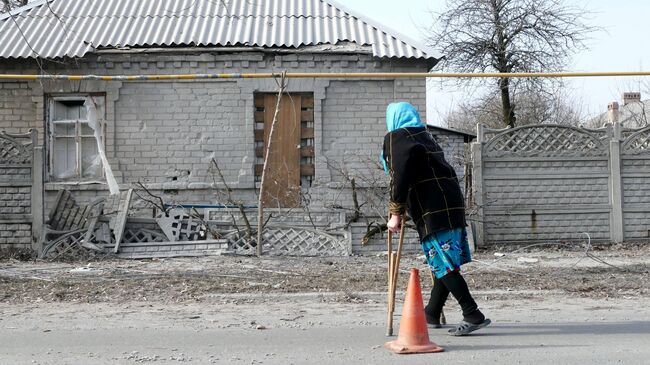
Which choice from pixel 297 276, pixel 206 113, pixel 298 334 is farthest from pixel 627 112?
pixel 298 334

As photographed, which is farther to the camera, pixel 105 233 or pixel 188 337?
pixel 105 233

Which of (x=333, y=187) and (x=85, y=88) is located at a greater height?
(x=85, y=88)

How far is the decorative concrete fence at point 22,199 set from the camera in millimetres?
11695

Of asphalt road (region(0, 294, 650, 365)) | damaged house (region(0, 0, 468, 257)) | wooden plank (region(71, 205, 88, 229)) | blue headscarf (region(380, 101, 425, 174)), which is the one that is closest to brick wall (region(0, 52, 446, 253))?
damaged house (region(0, 0, 468, 257))

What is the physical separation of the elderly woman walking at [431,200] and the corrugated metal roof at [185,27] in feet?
26.6

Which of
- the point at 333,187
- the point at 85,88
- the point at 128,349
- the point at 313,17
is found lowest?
the point at 128,349

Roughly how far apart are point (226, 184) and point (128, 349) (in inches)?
324

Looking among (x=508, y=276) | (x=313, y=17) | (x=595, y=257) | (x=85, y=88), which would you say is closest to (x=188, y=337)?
(x=508, y=276)

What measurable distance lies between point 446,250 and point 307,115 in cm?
864

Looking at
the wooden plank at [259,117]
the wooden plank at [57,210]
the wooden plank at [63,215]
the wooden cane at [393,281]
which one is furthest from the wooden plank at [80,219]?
the wooden cane at [393,281]

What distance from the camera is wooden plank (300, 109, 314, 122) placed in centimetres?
1425

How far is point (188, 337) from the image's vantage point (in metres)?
6.17

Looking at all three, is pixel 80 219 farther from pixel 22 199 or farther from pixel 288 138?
pixel 288 138

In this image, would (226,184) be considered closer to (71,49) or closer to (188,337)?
(71,49)
